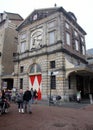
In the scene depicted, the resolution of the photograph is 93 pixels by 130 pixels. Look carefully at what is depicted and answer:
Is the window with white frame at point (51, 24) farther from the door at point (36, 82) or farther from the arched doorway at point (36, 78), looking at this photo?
the door at point (36, 82)

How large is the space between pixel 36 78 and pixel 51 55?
4.03 m

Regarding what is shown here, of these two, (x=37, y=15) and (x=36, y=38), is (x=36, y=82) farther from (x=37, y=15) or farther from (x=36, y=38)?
(x=37, y=15)

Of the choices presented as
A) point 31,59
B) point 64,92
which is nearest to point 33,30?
point 31,59

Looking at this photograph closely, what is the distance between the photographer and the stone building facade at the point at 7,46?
92.4 ft

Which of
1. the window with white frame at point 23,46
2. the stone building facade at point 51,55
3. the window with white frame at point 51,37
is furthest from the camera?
the window with white frame at point 23,46

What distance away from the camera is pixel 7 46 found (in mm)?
29422

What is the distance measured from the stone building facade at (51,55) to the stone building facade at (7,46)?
4292 millimetres

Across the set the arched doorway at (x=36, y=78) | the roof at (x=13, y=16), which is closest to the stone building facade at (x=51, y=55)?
the arched doorway at (x=36, y=78)

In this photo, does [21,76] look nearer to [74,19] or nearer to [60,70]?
[60,70]

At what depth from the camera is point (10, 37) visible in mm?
30500

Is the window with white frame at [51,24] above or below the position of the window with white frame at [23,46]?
above

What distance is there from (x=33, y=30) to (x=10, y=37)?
26.3 ft

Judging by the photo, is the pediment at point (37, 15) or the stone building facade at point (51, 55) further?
the pediment at point (37, 15)

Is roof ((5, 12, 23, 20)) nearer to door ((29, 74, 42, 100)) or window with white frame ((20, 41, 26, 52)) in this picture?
window with white frame ((20, 41, 26, 52))
